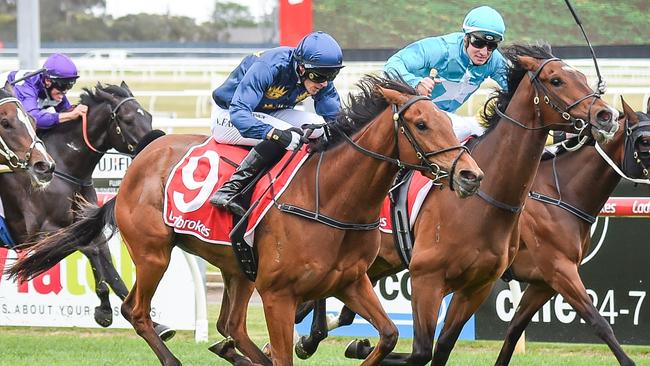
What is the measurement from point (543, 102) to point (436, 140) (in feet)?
3.29

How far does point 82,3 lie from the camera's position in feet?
128

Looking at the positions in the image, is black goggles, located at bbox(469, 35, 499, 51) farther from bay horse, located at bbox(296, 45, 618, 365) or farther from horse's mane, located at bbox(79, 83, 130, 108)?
horse's mane, located at bbox(79, 83, 130, 108)

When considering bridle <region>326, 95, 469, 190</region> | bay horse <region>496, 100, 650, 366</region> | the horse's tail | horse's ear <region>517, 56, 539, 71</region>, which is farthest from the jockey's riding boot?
bay horse <region>496, 100, 650, 366</region>

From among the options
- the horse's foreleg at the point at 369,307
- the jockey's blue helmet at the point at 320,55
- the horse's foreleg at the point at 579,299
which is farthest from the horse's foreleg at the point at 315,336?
the jockey's blue helmet at the point at 320,55

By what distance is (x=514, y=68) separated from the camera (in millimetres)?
5828

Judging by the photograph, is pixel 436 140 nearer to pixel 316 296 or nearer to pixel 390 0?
pixel 316 296

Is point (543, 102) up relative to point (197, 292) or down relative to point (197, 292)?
up

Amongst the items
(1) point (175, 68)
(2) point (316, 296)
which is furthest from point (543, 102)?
(1) point (175, 68)

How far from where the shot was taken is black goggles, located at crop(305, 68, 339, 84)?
5.42 metres

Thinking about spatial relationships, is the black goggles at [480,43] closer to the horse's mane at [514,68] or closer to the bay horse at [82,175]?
the horse's mane at [514,68]

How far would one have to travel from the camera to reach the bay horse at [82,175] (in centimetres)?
766

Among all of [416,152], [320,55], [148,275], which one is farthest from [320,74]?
[148,275]

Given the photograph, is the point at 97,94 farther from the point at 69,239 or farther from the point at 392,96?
the point at 392,96

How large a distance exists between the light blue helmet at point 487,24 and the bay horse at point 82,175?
2.54m
